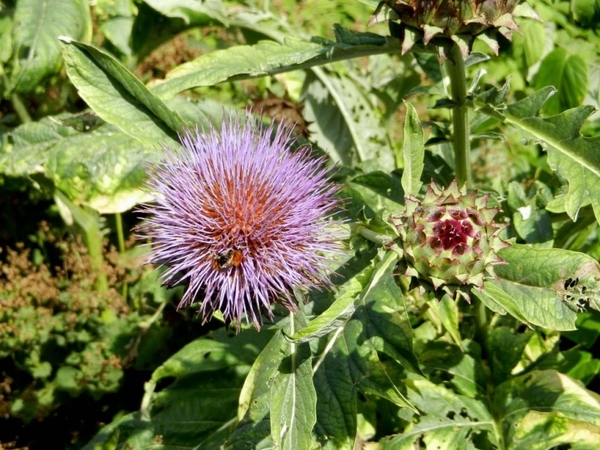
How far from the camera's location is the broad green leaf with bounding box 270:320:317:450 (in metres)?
1.05

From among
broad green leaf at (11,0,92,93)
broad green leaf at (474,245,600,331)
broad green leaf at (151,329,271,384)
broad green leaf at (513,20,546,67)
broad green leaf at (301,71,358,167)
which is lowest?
broad green leaf at (151,329,271,384)

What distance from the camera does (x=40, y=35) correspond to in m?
1.61

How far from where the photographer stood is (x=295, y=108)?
6.19 feet

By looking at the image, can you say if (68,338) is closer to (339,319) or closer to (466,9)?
(339,319)

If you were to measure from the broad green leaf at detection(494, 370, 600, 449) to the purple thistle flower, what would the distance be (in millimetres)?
530

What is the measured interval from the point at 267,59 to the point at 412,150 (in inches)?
12.8

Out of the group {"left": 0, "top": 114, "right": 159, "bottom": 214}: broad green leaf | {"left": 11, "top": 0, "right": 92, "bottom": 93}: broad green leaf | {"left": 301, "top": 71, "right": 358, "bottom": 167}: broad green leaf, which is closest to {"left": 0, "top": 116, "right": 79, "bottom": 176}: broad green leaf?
{"left": 0, "top": 114, "right": 159, "bottom": 214}: broad green leaf

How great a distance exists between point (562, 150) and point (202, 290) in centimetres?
65

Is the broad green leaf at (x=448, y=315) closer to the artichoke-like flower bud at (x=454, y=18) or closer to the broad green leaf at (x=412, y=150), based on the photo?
the broad green leaf at (x=412, y=150)

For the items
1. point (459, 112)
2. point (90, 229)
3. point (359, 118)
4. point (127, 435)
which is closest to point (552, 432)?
point (459, 112)

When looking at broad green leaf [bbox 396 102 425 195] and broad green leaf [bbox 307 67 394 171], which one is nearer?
broad green leaf [bbox 396 102 425 195]

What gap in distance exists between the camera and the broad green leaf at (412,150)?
3.64 feet

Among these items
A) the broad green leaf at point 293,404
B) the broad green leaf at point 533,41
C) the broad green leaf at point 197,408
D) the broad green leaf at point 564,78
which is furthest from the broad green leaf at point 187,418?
the broad green leaf at point 533,41

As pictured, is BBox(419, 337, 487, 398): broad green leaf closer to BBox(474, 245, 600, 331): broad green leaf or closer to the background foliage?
the background foliage
